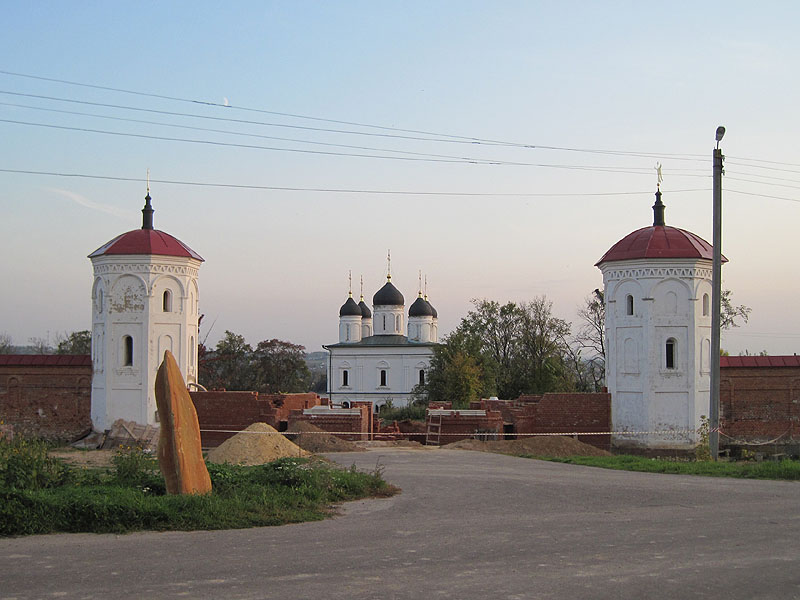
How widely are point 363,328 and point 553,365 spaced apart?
882 inches

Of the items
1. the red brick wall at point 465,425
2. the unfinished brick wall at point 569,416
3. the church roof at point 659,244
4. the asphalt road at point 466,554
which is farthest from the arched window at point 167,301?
the asphalt road at point 466,554

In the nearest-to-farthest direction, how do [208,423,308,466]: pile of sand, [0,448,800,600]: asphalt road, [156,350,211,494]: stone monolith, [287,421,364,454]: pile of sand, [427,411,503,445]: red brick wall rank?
1. [0,448,800,600]: asphalt road
2. [156,350,211,494]: stone monolith
3. [208,423,308,466]: pile of sand
4. [287,421,364,454]: pile of sand
5. [427,411,503,445]: red brick wall

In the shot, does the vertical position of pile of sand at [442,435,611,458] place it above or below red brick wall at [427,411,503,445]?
below

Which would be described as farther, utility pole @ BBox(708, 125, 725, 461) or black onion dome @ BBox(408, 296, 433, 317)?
black onion dome @ BBox(408, 296, 433, 317)

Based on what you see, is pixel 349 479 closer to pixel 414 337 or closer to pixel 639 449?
pixel 639 449

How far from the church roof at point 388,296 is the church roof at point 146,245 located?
37.3 metres

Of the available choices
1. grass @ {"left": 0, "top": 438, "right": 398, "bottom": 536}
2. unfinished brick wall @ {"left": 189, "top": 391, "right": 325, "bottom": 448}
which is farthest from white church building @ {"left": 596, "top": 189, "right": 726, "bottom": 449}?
grass @ {"left": 0, "top": 438, "right": 398, "bottom": 536}

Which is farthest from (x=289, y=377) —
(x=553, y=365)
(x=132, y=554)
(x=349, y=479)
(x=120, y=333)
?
(x=132, y=554)

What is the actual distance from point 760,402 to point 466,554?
1867 cm

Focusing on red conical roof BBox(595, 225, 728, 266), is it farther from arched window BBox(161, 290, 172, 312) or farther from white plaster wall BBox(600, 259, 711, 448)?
arched window BBox(161, 290, 172, 312)

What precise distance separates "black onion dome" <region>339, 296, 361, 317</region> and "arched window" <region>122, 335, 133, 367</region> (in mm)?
40134

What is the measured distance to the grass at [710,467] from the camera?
14.5 metres

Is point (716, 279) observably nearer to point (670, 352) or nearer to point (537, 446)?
point (537, 446)

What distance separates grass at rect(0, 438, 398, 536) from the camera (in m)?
9.72
